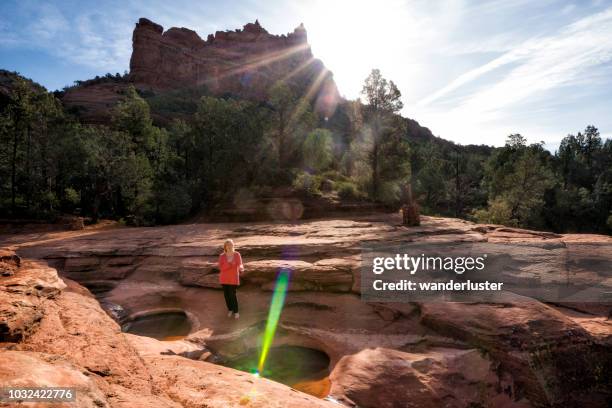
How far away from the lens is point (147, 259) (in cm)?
1260

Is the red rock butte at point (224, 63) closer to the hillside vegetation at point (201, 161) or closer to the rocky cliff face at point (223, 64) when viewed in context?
the rocky cliff face at point (223, 64)

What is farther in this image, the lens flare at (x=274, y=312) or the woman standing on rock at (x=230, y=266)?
the woman standing on rock at (x=230, y=266)

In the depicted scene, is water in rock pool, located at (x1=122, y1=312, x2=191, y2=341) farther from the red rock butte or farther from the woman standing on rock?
the red rock butte

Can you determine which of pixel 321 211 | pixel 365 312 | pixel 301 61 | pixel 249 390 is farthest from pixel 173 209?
pixel 301 61

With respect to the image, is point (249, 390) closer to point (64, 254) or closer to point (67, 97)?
point (64, 254)

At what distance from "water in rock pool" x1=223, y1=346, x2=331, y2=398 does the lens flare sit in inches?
4.2

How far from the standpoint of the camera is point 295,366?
23.2ft

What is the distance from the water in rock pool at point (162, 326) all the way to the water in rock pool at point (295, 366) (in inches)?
78.7

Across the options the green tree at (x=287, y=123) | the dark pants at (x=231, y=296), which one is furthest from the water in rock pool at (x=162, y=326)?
the green tree at (x=287, y=123)

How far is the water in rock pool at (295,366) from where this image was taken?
624 centimetres

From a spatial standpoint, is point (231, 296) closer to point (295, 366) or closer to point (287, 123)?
point (295, 366)

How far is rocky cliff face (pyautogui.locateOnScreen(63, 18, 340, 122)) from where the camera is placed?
9212 centimetres

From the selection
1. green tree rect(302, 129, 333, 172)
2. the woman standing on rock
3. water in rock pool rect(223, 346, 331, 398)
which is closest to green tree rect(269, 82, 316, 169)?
green tree rect(302, 129, 333, 172)

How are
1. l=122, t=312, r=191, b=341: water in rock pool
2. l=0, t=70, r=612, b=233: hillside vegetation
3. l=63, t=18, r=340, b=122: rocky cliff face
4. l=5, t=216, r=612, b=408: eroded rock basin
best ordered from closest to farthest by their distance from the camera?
l=5, t=216, r=612, b=408: eroded rock basin
l=122, t=312, r=191, b=341: water in rock pool
l=0, t=70, r=612, b=233: hillside vegetation
l=63, t=18, r=340, b=122: rocky cliff face
